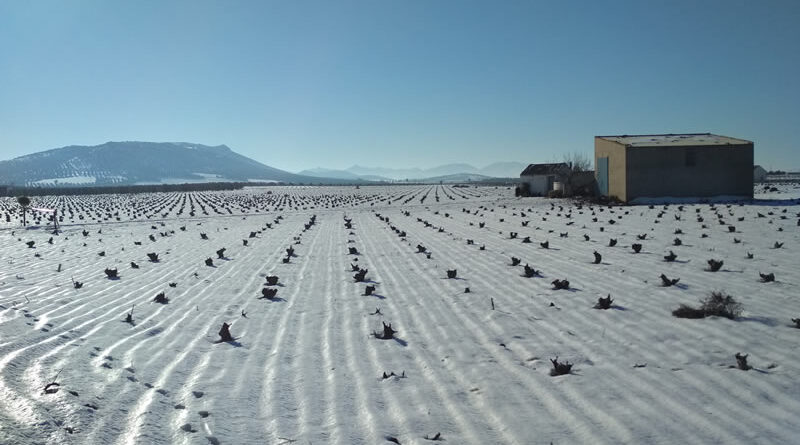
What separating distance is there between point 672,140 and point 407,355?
1183 inches

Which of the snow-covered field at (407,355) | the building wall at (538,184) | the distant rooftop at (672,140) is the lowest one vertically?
the snow-covered field at (407,355)

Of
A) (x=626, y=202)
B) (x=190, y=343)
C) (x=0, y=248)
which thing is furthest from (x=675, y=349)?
(x=626, y=202)

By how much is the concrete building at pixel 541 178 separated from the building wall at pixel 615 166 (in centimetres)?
753

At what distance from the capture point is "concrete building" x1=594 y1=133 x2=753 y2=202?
89.2 feet

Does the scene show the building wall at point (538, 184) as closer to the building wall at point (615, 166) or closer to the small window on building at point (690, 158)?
the building wall at point (615, 166)

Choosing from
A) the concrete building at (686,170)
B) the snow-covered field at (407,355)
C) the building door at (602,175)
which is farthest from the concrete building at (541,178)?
the snow-covered field at (407,355)

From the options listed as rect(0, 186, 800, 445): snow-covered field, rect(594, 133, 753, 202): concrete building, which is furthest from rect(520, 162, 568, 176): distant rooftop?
rect(0, 186, 800, 445): snow-covered field

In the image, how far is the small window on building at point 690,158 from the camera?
1080 inches

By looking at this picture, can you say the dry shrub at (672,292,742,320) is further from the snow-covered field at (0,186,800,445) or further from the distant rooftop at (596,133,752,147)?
the distant rooftop at (596,133,752,147)

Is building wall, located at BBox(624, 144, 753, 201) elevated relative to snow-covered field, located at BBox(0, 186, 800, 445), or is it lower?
elevated

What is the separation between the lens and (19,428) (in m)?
2.96

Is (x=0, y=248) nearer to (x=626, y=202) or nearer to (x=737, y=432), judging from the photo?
(x=737, y=432)

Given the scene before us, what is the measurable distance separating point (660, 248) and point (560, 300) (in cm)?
556

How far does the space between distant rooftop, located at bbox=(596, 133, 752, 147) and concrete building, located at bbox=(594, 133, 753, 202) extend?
0.18 metres
